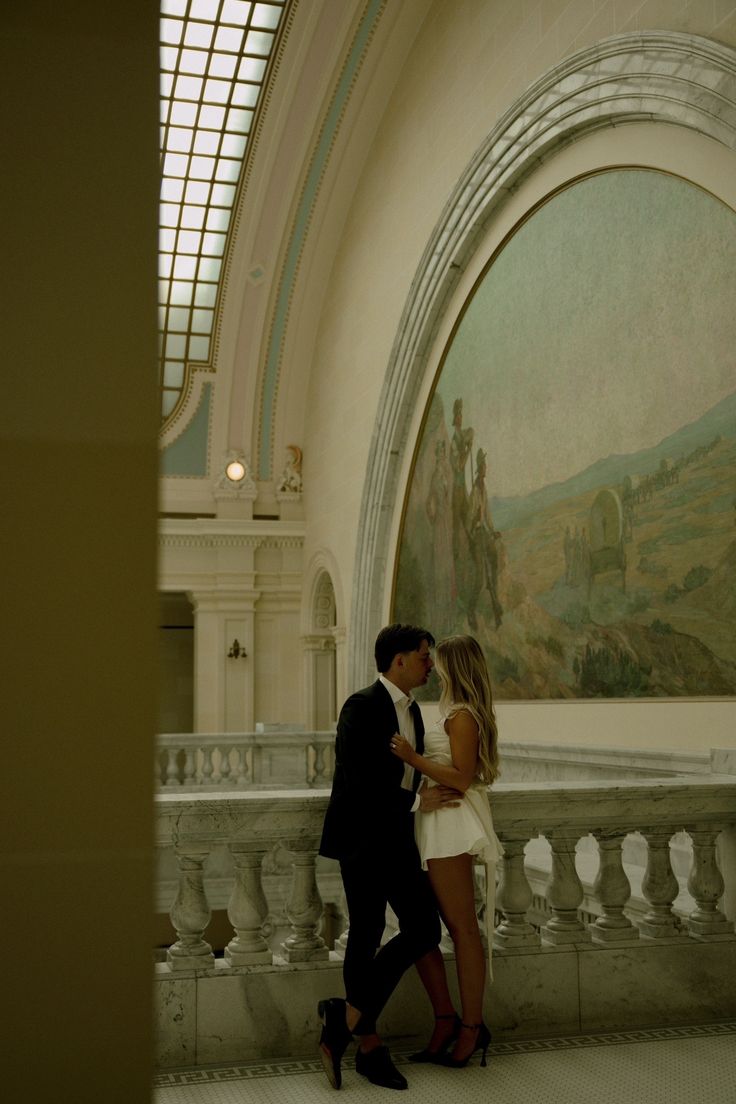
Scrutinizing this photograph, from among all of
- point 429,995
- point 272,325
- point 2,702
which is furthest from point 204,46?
point 2,702

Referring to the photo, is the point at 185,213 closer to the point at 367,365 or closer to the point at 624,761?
the point at 367,365

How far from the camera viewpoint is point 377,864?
366 centimetres

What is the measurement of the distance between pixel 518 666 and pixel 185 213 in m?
10.6

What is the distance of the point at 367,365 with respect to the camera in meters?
14.8

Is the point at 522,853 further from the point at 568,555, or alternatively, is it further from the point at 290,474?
the point at 290,474

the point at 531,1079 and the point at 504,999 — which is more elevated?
the point at 504,999

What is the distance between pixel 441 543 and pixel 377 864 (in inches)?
323

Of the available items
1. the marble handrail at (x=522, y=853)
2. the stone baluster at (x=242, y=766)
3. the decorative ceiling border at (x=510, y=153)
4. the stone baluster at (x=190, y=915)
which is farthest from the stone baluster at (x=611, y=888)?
the stone baluster at (x=242, y=766)

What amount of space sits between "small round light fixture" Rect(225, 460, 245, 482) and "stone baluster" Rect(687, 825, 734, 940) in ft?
46.6

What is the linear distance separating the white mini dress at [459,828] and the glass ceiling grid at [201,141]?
10615mm

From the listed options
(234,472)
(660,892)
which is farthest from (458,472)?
(234,472)

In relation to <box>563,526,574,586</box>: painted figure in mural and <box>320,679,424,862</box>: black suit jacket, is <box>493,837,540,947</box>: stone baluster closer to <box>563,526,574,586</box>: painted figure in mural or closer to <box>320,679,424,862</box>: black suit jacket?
<box>320,679,424,862</box>: black suit jacket

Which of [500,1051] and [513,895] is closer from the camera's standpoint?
[500,1051]

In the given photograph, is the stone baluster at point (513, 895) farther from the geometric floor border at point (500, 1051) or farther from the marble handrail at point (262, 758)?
the marble handrail at point (262, 758)
